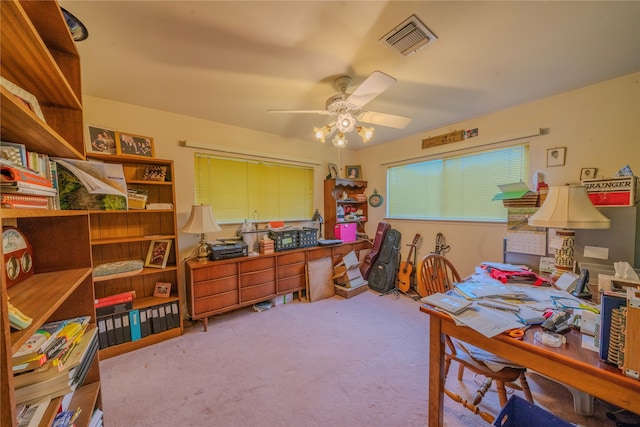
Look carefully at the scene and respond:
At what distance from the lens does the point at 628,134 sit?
76.2 inches

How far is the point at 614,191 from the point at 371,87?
1934 mm

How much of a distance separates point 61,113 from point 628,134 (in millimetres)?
3910

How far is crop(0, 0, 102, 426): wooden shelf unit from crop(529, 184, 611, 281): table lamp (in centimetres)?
257

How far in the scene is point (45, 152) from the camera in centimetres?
93

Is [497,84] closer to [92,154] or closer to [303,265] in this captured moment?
[303,265]

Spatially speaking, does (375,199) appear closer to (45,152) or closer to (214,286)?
(214,286)

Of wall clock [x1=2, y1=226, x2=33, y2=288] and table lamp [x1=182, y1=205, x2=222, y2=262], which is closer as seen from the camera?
wall clock [x1=2, y1=226, x2=33, y2=288]

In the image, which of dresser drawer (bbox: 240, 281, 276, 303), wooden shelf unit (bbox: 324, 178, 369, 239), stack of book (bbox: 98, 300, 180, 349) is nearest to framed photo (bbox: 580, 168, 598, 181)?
wooden shelf unit (bbox: 324, 178, 369, 239)

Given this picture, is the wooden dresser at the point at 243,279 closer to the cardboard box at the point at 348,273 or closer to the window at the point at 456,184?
the cardboard box at the point at 348,273

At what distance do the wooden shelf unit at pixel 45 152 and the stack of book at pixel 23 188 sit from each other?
53 mm

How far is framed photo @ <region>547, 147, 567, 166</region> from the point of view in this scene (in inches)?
88.3

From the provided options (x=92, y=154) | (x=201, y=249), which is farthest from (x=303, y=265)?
(x=92, y=154)

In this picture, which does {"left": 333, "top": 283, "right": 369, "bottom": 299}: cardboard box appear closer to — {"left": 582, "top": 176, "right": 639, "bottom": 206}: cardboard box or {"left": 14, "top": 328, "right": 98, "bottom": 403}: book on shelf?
{"left": 582, "top": 176, "right": 639, "bottom": 206}: cardboard box

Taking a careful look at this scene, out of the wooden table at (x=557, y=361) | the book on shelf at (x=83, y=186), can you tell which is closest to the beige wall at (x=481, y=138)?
the book on shelf at (x=83, y=186)
